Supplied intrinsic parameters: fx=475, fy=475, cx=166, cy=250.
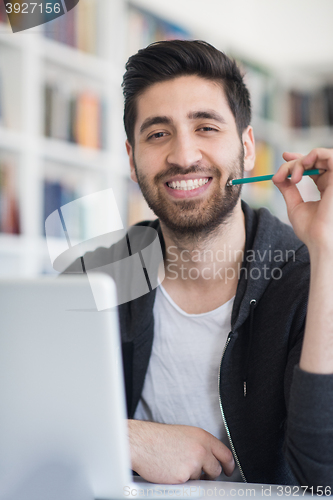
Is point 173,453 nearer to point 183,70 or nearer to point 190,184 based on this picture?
point 190,184

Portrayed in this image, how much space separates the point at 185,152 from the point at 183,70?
9.2 inches

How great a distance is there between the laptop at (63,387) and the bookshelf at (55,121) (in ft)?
4.54

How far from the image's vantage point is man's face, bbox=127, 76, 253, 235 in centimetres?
118

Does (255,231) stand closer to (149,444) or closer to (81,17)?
(149,444)

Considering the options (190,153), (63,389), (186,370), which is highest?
(190,153)

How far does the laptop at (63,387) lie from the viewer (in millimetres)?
518

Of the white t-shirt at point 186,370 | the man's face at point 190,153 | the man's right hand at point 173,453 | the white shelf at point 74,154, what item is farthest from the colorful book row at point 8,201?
the man's right hand at point 173,453

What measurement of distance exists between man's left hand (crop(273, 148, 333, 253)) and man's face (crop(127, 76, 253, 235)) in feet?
0.95

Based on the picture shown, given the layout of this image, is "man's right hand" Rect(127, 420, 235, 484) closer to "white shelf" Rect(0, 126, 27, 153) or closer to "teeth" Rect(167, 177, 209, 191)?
"teeth" Rect(167, 177, 209, 191)

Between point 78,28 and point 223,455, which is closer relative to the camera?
point 223,455

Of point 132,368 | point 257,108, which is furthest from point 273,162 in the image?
point 132,368

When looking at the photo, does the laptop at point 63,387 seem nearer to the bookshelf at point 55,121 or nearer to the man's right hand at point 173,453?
the man's right hand at point 173,453

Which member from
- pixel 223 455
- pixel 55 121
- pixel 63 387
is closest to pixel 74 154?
pixel 55 121

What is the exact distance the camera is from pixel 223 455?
2.96ft
